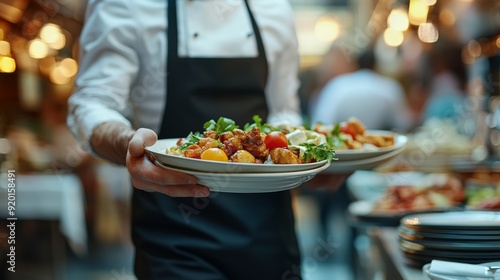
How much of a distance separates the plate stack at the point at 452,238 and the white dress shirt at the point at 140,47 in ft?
2.15

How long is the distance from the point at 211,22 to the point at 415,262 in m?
0.83

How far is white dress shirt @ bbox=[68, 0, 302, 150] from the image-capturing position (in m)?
1.73

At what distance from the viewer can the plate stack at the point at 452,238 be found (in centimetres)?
150

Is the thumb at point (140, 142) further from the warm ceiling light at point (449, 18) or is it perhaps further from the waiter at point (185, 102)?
the warm ceiling light at point (449, 18)

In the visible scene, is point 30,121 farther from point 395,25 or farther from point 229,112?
point 229,112

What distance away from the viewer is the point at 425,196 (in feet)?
8.80

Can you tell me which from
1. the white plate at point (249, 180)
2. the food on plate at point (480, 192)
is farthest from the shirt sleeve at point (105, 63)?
the food on plate at point (480, 192)

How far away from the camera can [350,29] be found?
10117 mm

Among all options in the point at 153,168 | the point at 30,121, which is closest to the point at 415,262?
the point at 153,168

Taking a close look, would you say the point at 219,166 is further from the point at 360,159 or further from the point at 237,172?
the point at 360,159

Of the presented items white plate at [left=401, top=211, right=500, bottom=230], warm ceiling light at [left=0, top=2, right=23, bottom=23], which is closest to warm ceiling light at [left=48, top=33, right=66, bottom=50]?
warm ceiling light at [left=0, top=2, right=23, bottom=23]

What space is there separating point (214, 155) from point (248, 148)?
0.10 meters

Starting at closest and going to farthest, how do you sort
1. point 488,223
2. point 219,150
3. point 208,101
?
point 219,150 → point 488,223 → point 208,101

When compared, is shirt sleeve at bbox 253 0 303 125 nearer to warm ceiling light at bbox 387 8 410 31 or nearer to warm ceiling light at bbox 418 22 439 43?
warm ceiling light at bbox 387 8 410 31
